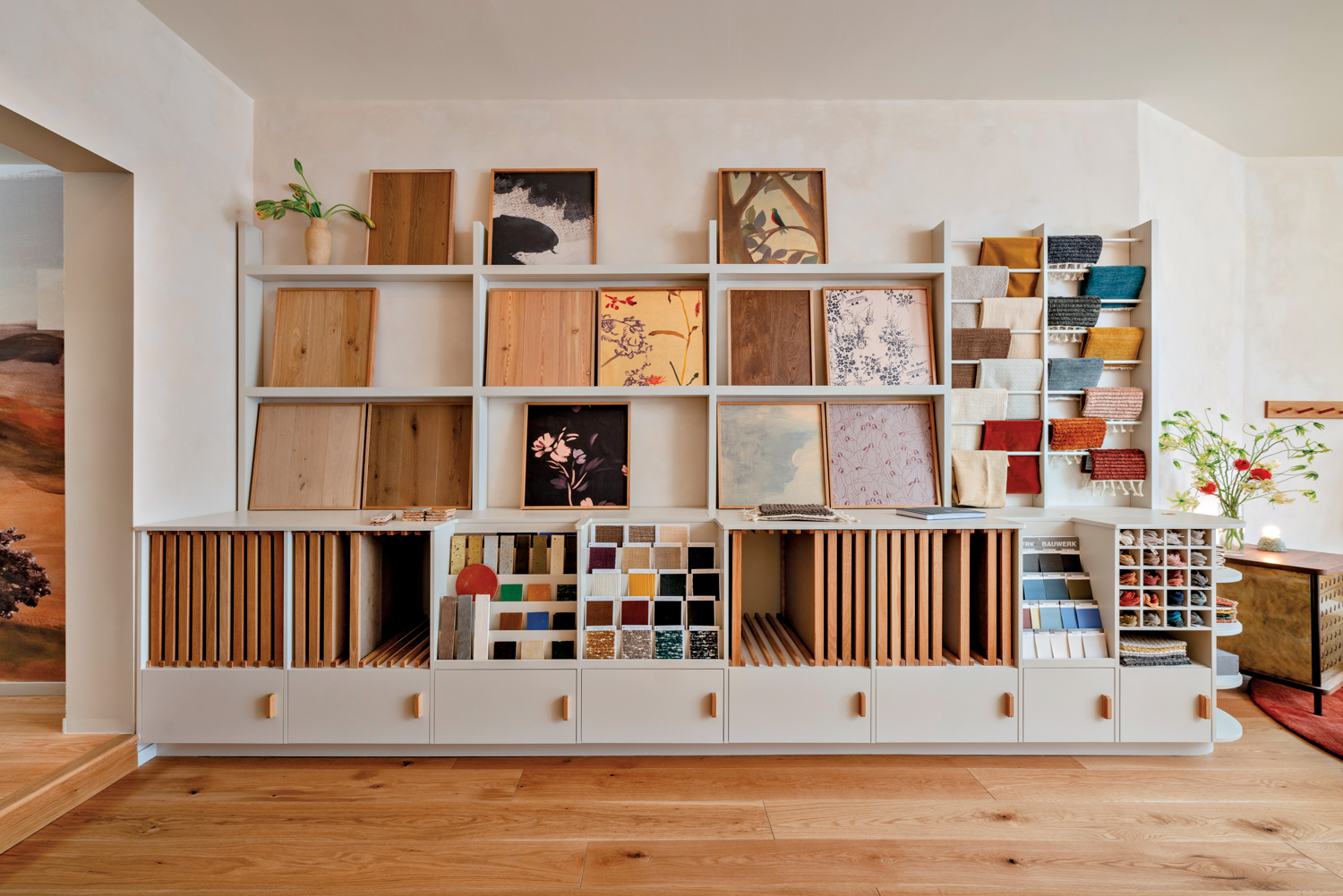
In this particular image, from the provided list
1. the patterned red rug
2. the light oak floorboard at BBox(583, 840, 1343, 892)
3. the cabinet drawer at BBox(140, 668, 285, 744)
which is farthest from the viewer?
the patterned red rug

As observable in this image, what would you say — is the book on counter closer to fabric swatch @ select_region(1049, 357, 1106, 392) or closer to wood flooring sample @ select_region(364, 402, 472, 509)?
fabric swatch @ select_region(1049, 357, 1106, 392)

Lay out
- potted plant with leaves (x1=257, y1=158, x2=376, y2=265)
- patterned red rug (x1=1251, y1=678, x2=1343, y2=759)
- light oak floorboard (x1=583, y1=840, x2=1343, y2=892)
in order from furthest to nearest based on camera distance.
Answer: potted plant with leaves (x1=257, y1=158, x2=376, y2=265) < patterned red rug (x1=1251, y1=678, x2=1343, y2=759) < light oak floorboard (x1=583, y1=840, x2=1343, y2=892)

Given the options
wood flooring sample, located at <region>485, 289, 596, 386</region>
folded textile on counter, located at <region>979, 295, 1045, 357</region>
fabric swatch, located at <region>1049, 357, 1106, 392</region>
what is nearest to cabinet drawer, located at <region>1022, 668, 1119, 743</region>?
fabric swatch, located at <region>1049, 357, 1106, 392</region>

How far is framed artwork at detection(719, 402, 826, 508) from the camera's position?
282cm

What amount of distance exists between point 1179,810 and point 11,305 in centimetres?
508

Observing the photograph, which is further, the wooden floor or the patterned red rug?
the patterned red rug

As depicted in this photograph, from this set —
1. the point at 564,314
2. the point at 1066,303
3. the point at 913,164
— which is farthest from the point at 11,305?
the point at 1066,303

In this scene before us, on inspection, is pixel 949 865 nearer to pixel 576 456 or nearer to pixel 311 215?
pixel 576 456

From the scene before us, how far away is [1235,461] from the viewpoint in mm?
2875

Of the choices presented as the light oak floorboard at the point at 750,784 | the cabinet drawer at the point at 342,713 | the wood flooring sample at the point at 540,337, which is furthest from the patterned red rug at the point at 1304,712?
the cabinet drawer at the point at 342,713

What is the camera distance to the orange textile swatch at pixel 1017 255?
2867mm

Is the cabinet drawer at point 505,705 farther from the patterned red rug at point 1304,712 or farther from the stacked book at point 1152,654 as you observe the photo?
the patterned red rug at point 1304,712

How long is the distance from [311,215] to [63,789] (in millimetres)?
2355

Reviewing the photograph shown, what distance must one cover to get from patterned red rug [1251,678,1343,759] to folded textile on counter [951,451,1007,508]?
1446 mm
